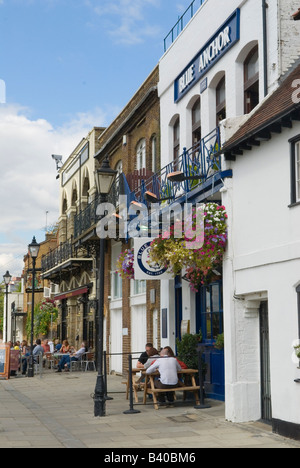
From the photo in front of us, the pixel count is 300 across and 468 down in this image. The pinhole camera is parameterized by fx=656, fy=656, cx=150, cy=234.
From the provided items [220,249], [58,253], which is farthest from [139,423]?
[58,253]

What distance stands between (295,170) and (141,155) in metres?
11.9

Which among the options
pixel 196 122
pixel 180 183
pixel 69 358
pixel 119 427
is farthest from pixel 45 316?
pixel 119 427

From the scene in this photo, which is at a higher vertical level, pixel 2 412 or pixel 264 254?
pixel 264 254

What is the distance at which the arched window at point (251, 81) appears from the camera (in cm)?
1339

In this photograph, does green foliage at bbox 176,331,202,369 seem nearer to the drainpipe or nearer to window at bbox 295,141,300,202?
window at bbox 295,141,300,202

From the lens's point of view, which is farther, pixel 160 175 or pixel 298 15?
pixel 160 175

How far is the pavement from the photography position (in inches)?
374

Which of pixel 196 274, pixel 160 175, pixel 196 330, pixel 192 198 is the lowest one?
pixel 196 330

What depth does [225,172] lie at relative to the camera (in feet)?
39.9

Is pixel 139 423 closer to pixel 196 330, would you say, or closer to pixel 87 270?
pixel 196 330

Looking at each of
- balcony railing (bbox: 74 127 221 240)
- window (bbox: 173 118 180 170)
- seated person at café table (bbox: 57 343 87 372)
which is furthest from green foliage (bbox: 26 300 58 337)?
window (bbox: 173 118 180 170)

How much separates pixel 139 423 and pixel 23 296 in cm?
3952

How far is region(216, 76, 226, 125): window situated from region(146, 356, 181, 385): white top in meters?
5.63

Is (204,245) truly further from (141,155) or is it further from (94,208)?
(94,208)
